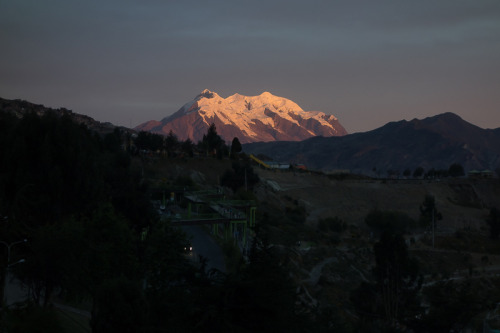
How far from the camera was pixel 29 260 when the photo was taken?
714 inches

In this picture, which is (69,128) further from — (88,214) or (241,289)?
(241,289)

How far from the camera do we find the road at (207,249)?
2625 centimetres

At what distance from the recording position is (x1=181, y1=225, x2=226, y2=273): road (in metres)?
26.3

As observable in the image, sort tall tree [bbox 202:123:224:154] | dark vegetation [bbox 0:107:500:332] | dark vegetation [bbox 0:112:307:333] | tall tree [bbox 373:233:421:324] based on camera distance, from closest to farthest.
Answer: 1. dark vegetation [bbox 0:112:307:333]
2. dark vegetation [bbox 0:107:500:332]
3. tall tree [bbox 373:233:421:324]
4. tall tree [bbox 202:123:224:154]

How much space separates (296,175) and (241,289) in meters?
76.9

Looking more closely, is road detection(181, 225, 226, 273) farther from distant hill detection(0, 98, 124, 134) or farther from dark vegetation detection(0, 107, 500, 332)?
distant hill detection(0, 98, 124, 134)

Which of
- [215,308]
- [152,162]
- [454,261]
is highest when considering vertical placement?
[152,162]

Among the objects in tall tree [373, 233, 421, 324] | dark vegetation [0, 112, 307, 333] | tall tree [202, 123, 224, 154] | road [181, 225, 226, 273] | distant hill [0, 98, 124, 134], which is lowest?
tall tree [373, 233, 421, 324]

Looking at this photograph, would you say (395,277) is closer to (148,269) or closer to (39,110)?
(148,269)

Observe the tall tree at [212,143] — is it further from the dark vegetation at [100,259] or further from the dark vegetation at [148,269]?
the dark vegetation at [100,259]

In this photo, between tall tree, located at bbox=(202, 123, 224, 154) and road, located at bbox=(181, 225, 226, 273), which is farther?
tall tree, located at bbox=(202, 123, 224, 154)

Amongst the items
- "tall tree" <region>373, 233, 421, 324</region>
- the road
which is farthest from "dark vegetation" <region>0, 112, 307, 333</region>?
"tall tree" <region>373, 233, 421, 324</region>

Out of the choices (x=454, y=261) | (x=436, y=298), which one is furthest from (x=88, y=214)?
(x=454, y=261)

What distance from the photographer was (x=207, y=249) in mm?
29906
